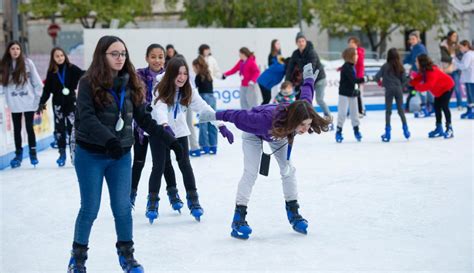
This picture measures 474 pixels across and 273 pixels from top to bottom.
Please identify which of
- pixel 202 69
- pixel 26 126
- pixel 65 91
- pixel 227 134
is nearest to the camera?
pixel 227 134

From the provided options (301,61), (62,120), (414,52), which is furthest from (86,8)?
(62,120)

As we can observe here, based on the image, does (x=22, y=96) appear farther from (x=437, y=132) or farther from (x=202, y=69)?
(x=437, y=132)

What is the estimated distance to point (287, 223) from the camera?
651 cm

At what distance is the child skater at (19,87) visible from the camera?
10375mm

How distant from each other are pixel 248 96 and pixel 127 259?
10.8 m

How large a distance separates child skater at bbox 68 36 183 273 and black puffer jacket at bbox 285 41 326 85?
8570 millimetres

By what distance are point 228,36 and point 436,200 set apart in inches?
583

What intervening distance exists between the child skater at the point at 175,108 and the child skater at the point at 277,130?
555 millimetres

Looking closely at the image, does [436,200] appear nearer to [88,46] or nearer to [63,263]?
[63,263]

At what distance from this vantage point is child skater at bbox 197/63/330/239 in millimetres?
5426

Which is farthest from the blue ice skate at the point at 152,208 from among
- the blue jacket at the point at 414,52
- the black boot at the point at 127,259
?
the blue jacket at the point at 414,52

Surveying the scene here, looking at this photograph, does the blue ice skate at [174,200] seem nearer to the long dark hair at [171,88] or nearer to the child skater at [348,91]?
the long dark hair at [171,88]

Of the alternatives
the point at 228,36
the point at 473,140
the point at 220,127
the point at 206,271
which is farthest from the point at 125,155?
the point at 228,36

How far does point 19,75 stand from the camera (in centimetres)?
1038
